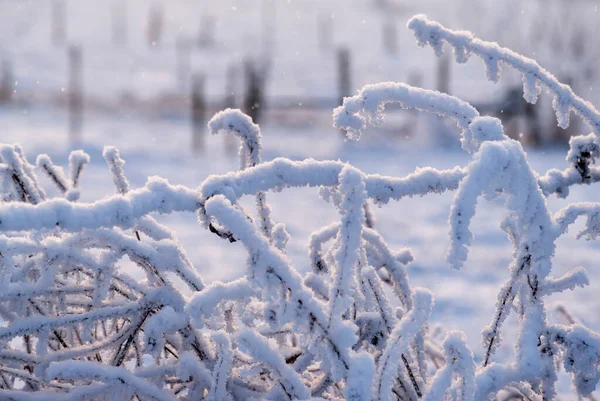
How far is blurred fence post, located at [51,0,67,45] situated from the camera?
97.6 ft

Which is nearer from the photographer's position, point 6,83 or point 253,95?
point 253,95

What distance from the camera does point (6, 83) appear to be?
20469 mm

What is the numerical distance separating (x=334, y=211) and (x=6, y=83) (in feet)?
51.1

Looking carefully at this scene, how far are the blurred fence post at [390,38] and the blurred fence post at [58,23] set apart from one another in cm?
1449

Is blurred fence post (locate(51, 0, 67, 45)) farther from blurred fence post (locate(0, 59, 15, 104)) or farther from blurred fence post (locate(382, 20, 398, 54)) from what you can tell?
blurred fence post (locate(382, 20, 398, 54))

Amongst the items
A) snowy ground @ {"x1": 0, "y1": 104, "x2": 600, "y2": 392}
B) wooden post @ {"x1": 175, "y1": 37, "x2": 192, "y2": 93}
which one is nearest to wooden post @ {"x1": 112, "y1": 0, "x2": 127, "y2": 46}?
wooden post @ {"x1": 175, "y1": 37, "x2": 192, "y2": 93}

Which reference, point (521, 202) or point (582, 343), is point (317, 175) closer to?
point (521, 202)

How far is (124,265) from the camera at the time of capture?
16.1 feet

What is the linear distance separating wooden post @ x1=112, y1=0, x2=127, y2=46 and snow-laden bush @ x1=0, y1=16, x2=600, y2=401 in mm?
31052

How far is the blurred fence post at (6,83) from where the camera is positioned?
1911cm

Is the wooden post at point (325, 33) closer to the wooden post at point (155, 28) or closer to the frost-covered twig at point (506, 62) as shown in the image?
the wooden post at point (155, 28)

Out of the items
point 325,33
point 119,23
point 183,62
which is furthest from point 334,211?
point 119,23

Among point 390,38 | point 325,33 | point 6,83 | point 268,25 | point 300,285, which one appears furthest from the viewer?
point 268,25

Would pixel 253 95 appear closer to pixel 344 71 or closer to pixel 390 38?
pixel 344 71
